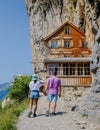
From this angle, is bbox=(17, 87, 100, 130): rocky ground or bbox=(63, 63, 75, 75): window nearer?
bbox=(17, 87, 100, 130): rocky ground

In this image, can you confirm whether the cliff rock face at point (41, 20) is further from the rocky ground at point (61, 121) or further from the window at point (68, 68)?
the rocky ground at point (61, 121)

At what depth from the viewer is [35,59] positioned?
249 ft

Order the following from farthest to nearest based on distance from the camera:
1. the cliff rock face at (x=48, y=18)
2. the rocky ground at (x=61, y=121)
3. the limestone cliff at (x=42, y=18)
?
the limestone cliff at (x=42, y=18), the cliff rock face at (x=48, y=18), the rocky ground at (x=61, y=121)

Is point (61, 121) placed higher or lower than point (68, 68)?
higher

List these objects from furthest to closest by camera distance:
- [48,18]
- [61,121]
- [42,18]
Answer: [42,18] < [48,18] < [61,121]

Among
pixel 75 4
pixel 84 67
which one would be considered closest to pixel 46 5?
pixel 75 4

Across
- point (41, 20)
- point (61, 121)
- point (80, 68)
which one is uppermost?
point (41, 20)

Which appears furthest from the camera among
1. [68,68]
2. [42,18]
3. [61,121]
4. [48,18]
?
[42,18]

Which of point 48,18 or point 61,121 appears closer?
point 61,121

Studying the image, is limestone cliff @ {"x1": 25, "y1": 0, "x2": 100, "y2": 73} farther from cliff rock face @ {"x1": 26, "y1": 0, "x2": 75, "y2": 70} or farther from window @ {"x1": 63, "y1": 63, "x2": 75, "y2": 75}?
window @ {"x1": 63, "y1": 63, "x2": 75, "y2": 75}

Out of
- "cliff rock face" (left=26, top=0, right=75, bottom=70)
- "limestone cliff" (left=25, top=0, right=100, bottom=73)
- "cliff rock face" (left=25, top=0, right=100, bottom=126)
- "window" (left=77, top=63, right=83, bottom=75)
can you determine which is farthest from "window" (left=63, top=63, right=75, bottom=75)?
"cliff rock face" (left=26, top=0, right=75, bottom=70)

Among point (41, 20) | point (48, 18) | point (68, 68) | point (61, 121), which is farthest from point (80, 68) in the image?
point (41, 20)

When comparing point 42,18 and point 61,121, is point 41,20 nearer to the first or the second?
point 42,18

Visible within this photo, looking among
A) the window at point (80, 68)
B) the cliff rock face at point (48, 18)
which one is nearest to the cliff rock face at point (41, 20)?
the cliff rock face at point (48, 18)
